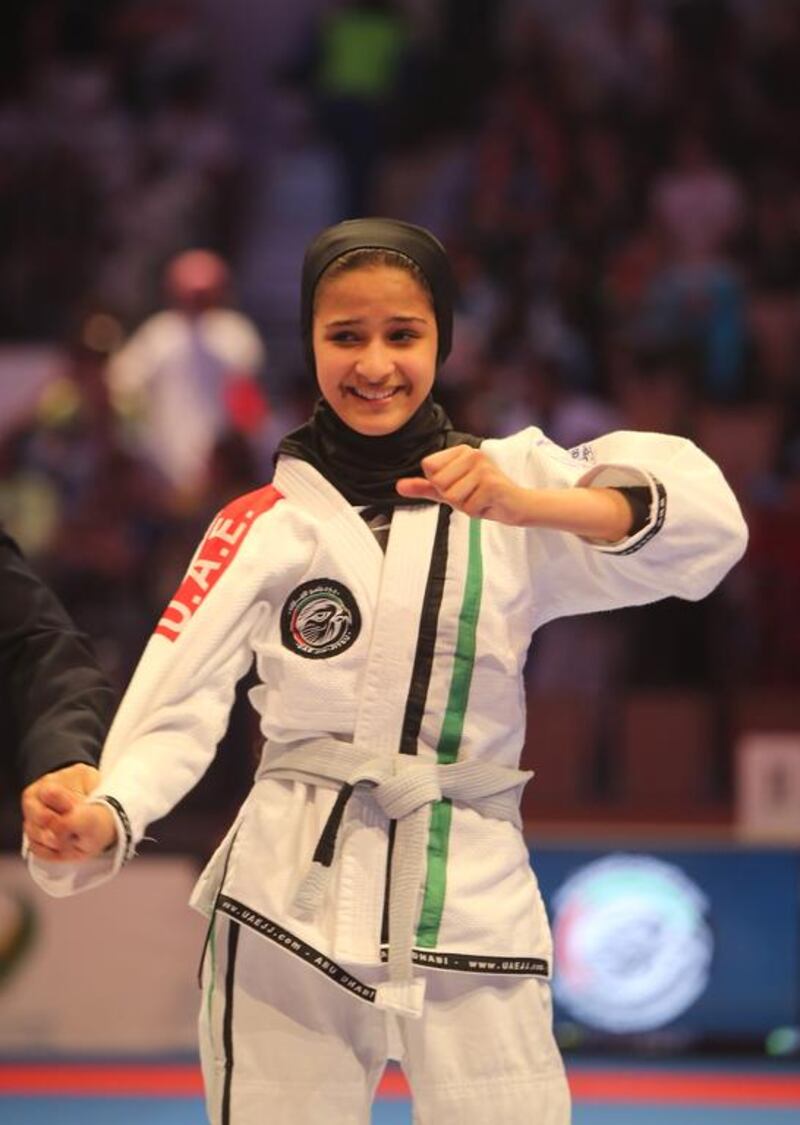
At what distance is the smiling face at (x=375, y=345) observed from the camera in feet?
10.2

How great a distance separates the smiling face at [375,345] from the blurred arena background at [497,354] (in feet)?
10.7

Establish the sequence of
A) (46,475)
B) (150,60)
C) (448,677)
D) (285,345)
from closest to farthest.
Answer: (448,677)
(46,475)
(285,345)
(150,60)

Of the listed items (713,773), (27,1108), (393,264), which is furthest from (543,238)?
(393,264)

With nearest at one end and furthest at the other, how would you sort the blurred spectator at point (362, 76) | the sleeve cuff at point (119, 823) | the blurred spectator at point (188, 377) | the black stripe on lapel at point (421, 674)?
1. the sleeve cuff at point (119, 823)
2. the black stripe on lapel at point (421, 674)
3. the blurred spectator at point (188, 377)
4. the blurred spectator at point (362, 76)

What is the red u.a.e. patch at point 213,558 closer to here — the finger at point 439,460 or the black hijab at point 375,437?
the black hijab at point 375,437

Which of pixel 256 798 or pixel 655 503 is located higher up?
pixel 655 503

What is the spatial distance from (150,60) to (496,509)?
930 cm

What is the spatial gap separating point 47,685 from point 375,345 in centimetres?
79

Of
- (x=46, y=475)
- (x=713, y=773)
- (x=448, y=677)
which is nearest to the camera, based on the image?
(x=448, y=677)

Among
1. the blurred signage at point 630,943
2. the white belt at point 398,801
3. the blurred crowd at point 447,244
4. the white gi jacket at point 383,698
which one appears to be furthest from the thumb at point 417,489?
the blurred crowd at point 447,244

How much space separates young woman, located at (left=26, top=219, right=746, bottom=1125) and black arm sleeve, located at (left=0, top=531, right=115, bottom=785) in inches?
5.2

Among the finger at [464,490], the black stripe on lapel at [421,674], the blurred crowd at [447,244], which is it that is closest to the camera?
the finger at [464,490]

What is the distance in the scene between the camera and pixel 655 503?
2.96 m

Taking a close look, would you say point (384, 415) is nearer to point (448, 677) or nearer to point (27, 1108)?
point (448, 677)
